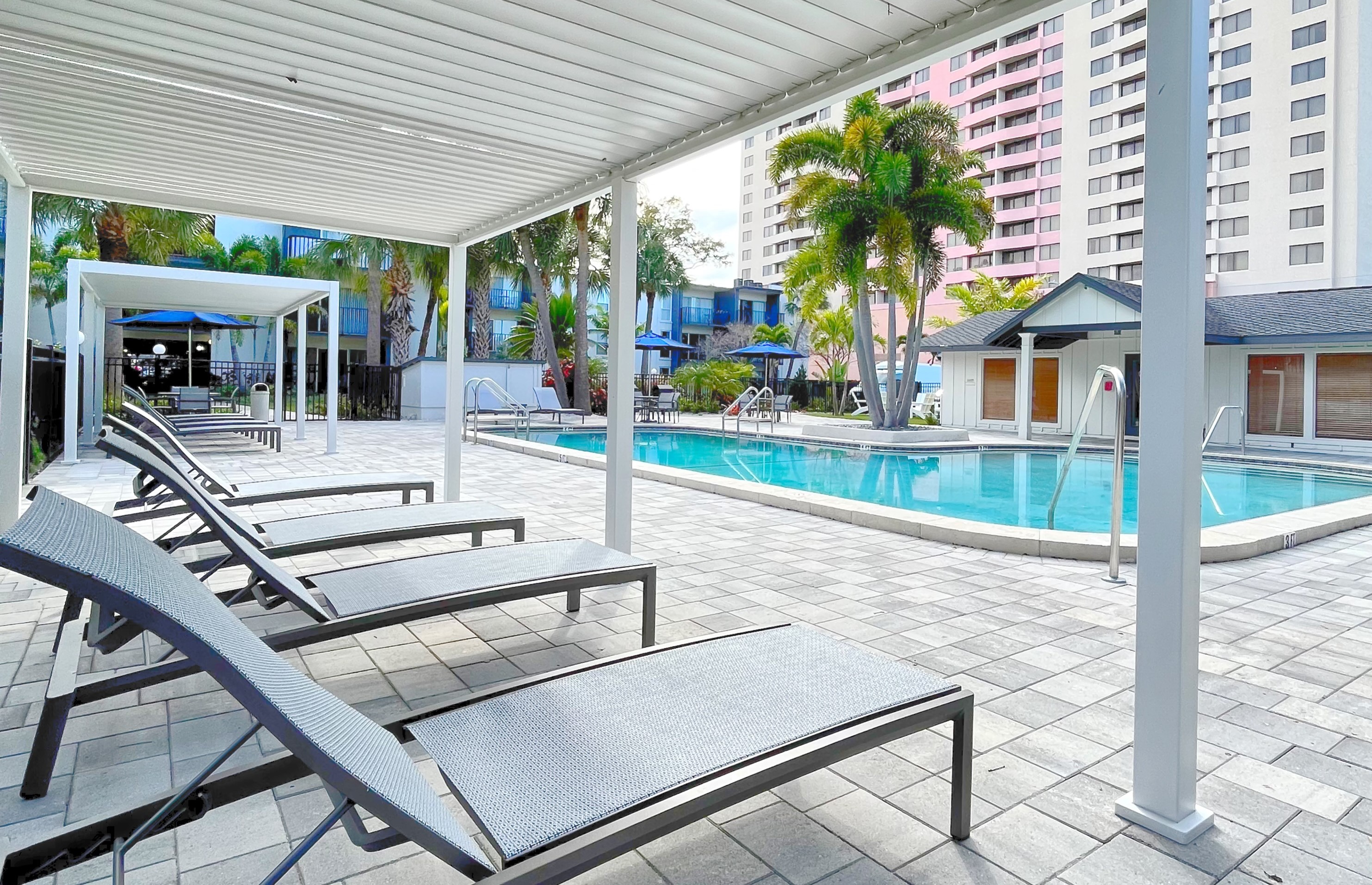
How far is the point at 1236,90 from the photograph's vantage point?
38.0 metres

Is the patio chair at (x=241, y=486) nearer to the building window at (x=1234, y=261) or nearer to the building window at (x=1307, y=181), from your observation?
the building window at (x=1307, y=181)

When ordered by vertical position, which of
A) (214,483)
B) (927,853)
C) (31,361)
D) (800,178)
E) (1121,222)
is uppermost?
(1121,222)

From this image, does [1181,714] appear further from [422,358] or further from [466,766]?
[422,358]

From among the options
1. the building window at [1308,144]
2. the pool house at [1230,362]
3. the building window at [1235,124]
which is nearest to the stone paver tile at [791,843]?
the pool house at [1230,362]

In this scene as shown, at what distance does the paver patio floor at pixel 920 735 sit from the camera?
211 centimetres

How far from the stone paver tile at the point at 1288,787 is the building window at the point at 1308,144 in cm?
4312

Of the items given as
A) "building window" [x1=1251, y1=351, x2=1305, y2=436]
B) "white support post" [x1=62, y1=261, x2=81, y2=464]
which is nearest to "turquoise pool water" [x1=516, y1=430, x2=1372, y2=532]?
"building window" [x1=1251, y1=351, x2=1305, y2=436]

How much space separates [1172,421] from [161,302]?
16944mm

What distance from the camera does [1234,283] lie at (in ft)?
125

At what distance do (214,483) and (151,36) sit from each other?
2597mm

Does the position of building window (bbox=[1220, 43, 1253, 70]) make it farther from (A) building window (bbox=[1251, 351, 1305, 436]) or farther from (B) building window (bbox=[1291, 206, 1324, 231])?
(A) building window (bbox=[1251, 351, 1305, 436])

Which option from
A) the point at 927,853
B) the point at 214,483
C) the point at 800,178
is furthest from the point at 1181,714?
the point at 800,178

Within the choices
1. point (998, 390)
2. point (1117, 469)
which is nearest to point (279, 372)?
point (1117, 469)

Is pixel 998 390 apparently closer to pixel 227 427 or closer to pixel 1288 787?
pixel 227 427
